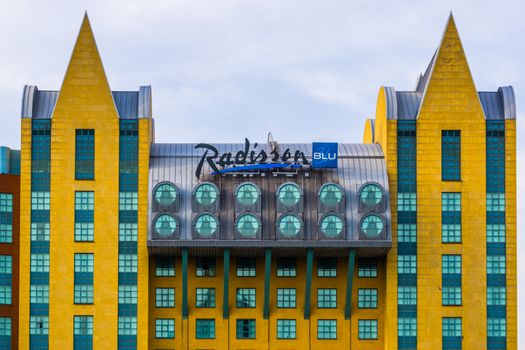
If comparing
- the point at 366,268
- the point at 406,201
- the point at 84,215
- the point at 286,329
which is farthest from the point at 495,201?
the point at 84,215

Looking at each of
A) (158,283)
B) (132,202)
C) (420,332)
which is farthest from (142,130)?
(420,332)

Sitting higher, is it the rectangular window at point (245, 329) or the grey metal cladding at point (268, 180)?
the grey metal cladding at point (268, 180)

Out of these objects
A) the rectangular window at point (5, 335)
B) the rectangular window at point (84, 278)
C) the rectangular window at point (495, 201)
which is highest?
the rectangular window at point (495, 201)

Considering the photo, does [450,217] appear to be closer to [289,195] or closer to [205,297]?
[289,195]

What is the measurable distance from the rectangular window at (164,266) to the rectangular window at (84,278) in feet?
21.0

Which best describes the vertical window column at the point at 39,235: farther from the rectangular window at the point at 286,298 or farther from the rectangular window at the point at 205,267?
the rectangular window at the point at 286,298

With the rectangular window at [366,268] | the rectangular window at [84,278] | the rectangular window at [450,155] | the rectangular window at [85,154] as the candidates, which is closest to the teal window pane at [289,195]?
the rectangular window at [366,268]

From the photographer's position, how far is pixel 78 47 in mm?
111938

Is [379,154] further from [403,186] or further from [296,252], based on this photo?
[296,252]

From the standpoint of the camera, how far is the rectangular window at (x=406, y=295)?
111m

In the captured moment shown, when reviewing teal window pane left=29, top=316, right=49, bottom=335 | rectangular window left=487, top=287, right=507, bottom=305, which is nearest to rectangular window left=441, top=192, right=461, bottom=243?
rectangular window left=487, top=287, right=507, bottom=305

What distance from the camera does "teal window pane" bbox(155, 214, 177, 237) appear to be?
10844cm

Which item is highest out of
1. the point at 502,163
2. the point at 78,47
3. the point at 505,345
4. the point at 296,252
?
the point at 78,47

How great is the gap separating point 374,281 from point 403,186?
9.46 meters
